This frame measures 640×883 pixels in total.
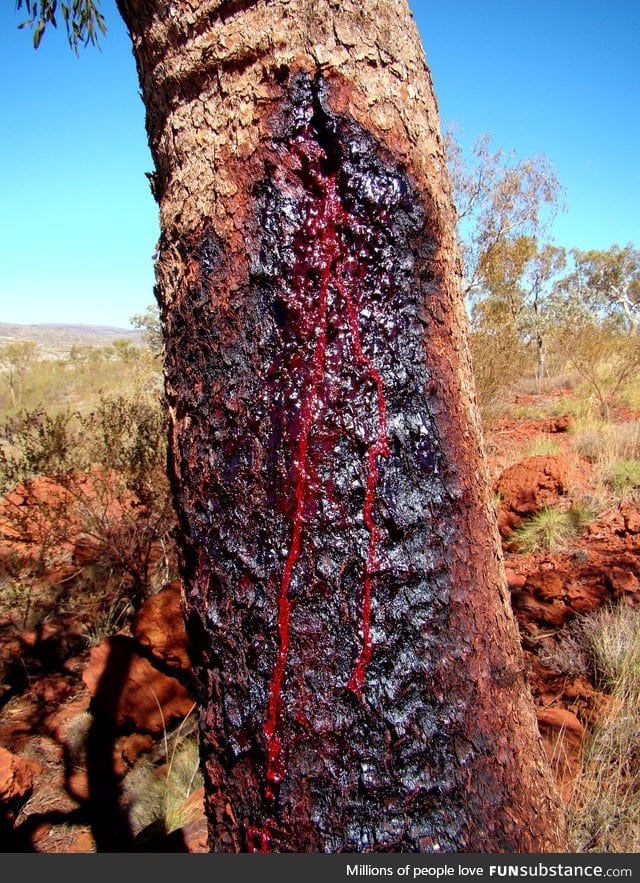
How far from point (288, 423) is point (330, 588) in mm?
274

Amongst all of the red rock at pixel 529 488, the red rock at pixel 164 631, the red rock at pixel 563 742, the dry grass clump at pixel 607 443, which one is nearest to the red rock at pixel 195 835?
the red rock at pixel 164 631

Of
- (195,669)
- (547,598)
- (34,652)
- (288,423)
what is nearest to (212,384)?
(288,423)

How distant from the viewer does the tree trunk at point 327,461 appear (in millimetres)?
851

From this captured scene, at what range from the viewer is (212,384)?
928mm

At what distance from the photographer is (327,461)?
2.84 feet

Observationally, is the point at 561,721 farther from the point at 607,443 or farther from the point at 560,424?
the point at 560,424

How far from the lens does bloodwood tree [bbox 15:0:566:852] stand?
2.79 ft

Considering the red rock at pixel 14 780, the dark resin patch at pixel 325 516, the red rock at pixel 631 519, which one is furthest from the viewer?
the red rock at pixel 631 519

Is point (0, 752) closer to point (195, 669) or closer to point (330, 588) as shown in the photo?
point (195, 669)

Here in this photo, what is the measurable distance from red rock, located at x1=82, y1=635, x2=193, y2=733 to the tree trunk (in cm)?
203

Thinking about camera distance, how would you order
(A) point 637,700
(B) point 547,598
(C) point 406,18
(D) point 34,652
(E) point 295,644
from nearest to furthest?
(E) point 295,644
(C) point 406,18
(A) point 637,700
(B) point 547,598
(D) point 34,652

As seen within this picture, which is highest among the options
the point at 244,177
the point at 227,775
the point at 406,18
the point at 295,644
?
the point at 406,18

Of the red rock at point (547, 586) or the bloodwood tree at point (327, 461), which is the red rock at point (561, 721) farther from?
the bloodwood tree at point (327, 461)

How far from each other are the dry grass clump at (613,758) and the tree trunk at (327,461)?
889mm
